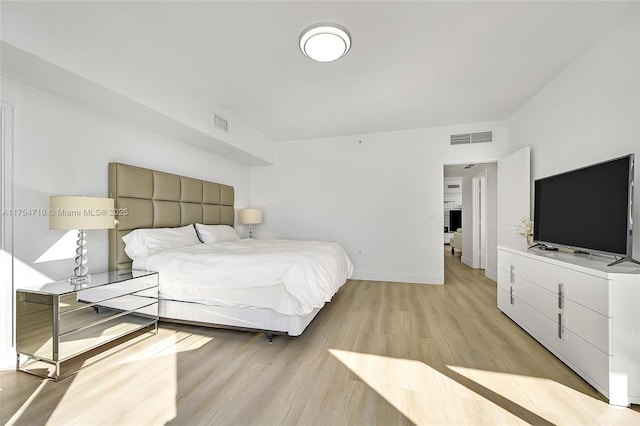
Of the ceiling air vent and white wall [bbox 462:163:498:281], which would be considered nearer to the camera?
the ceiling air vent

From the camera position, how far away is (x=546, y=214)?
2650mm

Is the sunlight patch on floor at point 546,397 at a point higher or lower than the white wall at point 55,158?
lower

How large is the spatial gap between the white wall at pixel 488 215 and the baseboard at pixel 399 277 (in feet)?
3.59

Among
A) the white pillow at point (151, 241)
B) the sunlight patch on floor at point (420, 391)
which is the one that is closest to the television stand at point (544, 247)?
the sunlight patch on floor at point (420, 391)

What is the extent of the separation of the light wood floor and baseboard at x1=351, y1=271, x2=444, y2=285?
1.76 meters

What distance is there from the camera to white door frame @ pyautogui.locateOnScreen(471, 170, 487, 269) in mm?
5371

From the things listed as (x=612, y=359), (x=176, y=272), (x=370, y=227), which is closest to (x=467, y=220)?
(x=370, y=227)

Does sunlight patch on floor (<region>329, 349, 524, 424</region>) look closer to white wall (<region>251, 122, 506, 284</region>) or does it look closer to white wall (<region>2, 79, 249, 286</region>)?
white wall (<region>2, 79, 249, 286</region>)

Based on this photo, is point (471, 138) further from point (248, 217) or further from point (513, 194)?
point (248, 217)

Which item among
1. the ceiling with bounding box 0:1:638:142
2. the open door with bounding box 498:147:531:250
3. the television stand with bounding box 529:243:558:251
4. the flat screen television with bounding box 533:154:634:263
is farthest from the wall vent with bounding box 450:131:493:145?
the television stand with bounding box 529:243:558:251

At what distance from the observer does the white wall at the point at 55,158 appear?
212 cm

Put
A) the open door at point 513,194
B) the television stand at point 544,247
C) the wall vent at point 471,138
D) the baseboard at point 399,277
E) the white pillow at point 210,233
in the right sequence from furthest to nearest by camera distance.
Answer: the baseboard at point 399,277
the wall vent at point 471,138
the white pillow at point 210,233
the open door at point 513,194
the television stand at point 544,247

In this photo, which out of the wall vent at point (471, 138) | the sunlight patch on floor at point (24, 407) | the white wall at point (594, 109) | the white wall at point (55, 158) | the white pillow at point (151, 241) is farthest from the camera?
the wall vent at point (471, 138)

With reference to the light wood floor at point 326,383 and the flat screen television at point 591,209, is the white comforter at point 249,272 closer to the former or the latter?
the light wood floor at point 326,383
